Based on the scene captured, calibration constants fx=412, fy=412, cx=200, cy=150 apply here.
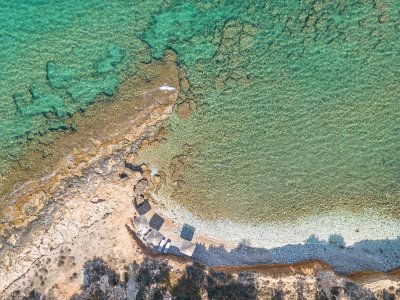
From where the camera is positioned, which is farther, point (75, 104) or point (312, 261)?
point (75, 104)

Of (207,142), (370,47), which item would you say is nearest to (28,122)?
(207,142)

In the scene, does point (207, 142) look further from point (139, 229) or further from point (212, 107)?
point (139, 229)

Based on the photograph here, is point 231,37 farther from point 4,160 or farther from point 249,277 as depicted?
point 4,160

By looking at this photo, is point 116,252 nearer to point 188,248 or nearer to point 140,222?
point 140,222

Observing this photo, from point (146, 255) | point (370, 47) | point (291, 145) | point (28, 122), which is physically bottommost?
point (146, 255)

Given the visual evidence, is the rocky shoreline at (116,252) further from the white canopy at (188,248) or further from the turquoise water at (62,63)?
the turquoise water at (62,63)

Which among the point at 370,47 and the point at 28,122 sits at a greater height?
the point at 370,47

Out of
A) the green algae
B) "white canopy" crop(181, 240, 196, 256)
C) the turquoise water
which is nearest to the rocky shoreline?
"white canopy" crop(181, 240, 196, 256)

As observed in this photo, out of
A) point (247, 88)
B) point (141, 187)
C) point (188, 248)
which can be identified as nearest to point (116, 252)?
point (141, 187)
